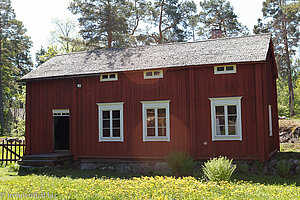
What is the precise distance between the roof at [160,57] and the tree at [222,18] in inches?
837

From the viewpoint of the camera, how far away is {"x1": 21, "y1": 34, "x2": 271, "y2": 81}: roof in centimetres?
1564

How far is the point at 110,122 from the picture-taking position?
56.4 feet

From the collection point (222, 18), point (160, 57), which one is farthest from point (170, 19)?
point (160, 57)

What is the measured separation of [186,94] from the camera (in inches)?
629

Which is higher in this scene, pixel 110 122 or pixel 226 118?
pixel 226 118

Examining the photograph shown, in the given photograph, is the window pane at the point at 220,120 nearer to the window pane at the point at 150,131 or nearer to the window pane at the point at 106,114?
the window pane at the point at 150,131

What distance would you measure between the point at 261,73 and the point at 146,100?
5269 millimetres

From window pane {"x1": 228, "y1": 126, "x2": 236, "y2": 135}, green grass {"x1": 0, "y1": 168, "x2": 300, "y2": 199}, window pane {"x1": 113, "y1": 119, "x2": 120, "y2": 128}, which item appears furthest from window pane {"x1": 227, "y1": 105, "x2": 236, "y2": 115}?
window pane {"x1": 113, "y1": 119, "x2": 120, "y2": 128}

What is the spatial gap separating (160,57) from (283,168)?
7.57m

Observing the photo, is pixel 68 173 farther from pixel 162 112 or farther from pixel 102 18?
pixel 102 18

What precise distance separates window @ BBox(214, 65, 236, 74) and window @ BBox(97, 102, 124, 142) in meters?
4.78

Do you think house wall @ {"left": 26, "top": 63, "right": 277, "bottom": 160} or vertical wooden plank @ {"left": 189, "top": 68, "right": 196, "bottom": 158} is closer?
house wall @ {"left": 26, "top": 63, "right": 277, "bottom": 160}

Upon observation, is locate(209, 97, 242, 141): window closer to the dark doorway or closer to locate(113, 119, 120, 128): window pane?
locate(113, 119, 120, 128): window pane

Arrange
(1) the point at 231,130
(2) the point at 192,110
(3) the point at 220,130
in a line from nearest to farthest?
(1) the point at 231,130, (3) the point at 220,130, (2) the point at 192,110
